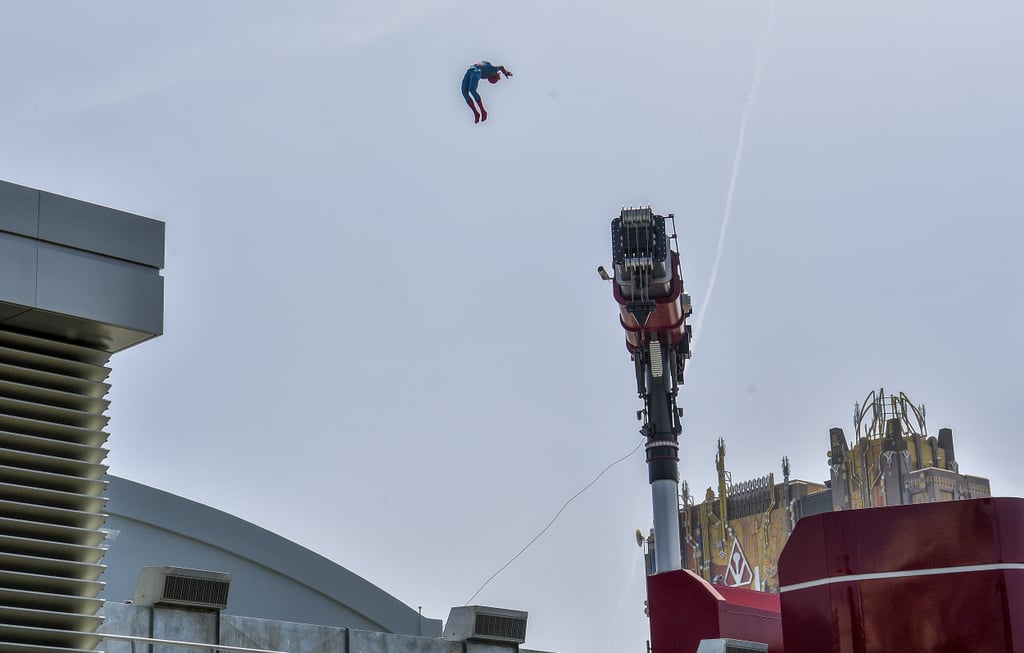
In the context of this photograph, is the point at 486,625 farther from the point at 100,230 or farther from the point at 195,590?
the point at 100,230

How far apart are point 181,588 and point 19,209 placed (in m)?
7.93

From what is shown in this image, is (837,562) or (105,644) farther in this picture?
(837,562)

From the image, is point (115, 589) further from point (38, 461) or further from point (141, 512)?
point (38, 461)

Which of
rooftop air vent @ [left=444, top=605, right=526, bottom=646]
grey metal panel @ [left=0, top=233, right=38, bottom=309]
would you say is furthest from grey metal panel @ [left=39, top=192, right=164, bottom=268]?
rooftop air vent @ [left=444, top=605, right=526, bottom=646]

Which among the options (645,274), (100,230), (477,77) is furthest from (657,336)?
(100,230)

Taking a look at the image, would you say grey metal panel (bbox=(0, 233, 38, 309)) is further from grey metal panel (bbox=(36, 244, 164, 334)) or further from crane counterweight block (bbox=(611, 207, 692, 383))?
crane counterweight block (bbox=(611, 207, 692, 383))

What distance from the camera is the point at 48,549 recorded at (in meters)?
8.59

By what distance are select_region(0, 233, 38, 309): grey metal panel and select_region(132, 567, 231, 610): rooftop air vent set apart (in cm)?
735

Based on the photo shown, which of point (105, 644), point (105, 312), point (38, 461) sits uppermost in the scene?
point (105, 312)

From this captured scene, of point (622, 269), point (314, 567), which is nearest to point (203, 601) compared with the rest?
point (314, 567)

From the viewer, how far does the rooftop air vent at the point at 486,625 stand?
1908 cm

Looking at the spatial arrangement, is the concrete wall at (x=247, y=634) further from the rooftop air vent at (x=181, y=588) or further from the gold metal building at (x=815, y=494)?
the gold metal building at (x=815, y=494)

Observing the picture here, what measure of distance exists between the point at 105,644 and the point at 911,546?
1137 cm

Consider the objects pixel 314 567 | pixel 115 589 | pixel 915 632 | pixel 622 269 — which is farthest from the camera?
pixel 622 269
